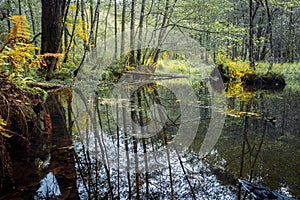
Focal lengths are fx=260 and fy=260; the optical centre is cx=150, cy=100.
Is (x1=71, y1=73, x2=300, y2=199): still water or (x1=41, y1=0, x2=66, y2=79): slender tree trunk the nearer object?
(x1=71, y1=73, x2=300, y2=199): still water

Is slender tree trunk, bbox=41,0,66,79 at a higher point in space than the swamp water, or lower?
higher

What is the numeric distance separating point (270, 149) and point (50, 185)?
6.77 ft

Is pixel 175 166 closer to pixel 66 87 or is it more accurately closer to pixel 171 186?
pixel 171 186

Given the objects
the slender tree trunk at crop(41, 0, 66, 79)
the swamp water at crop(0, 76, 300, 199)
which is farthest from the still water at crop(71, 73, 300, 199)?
the slender tree trunk at crop(41, 0, 66, 79)

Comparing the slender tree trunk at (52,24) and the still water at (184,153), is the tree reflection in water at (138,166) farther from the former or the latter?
the slender tree trunk at (52,24)

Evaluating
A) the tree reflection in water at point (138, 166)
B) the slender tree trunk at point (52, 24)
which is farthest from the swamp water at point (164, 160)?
the slender tree trunk at point (52, 24)

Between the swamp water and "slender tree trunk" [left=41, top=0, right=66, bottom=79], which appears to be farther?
"slender tree trunk" [left=41, top=0, right=66, bottom=79]

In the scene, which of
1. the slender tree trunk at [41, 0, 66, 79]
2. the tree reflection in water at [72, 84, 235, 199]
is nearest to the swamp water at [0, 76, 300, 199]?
the tree reflection in water at [72, 84, 235, 199]

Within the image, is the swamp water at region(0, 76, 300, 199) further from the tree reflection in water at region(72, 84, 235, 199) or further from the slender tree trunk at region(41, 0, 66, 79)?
the slender tree trunk at region(41, 0, 66, 79)

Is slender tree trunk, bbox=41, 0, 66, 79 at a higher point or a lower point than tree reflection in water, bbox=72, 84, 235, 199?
higher

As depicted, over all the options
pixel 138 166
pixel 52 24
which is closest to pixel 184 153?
pixel 138 166

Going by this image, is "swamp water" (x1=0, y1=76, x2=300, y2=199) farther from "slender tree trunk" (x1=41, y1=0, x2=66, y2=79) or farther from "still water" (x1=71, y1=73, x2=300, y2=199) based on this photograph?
"slender tree trunk" (x1=41, y1=0, x2=66, y2=79)

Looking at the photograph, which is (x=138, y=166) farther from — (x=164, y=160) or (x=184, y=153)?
(x=184, y=153)

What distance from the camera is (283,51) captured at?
22906mm
